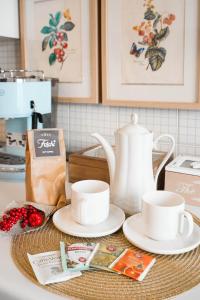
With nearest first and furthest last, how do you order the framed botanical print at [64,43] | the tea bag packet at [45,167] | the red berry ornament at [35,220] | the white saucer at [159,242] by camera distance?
the white saucer at [159,242] < the red berry ornament at [35,220] < the tea bag packet at [45,167] < the framed botanical print at [64,43]

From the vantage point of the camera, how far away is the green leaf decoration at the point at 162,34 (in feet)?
3.67

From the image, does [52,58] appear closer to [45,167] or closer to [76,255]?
[45,167]

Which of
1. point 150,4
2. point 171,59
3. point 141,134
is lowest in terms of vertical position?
point 141,134

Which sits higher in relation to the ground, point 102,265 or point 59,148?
point 59,148

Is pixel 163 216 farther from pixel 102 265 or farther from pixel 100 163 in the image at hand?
pixel 100 163

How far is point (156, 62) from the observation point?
116cm

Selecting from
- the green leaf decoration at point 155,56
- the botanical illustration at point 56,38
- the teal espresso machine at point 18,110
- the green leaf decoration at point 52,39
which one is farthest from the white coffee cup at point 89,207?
the green leaf decoration at point 52,39

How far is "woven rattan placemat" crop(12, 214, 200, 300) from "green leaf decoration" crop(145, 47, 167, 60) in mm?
684

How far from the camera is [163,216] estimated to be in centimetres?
68

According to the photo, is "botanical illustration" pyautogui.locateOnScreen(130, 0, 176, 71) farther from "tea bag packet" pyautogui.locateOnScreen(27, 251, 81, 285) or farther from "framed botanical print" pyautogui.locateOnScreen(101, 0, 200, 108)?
"tea bag packet" pyautogui.locateOnScreen(27, 251, 81, 285)

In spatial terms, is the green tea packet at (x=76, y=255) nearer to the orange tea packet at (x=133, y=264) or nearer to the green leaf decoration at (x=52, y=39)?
the orange tea packet at (x=133, y=264)

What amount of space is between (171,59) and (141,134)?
1.42ft

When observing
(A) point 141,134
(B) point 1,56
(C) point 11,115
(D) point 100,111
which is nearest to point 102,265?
(A) point 141,134

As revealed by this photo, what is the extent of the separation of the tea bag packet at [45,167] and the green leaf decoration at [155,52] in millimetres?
463
